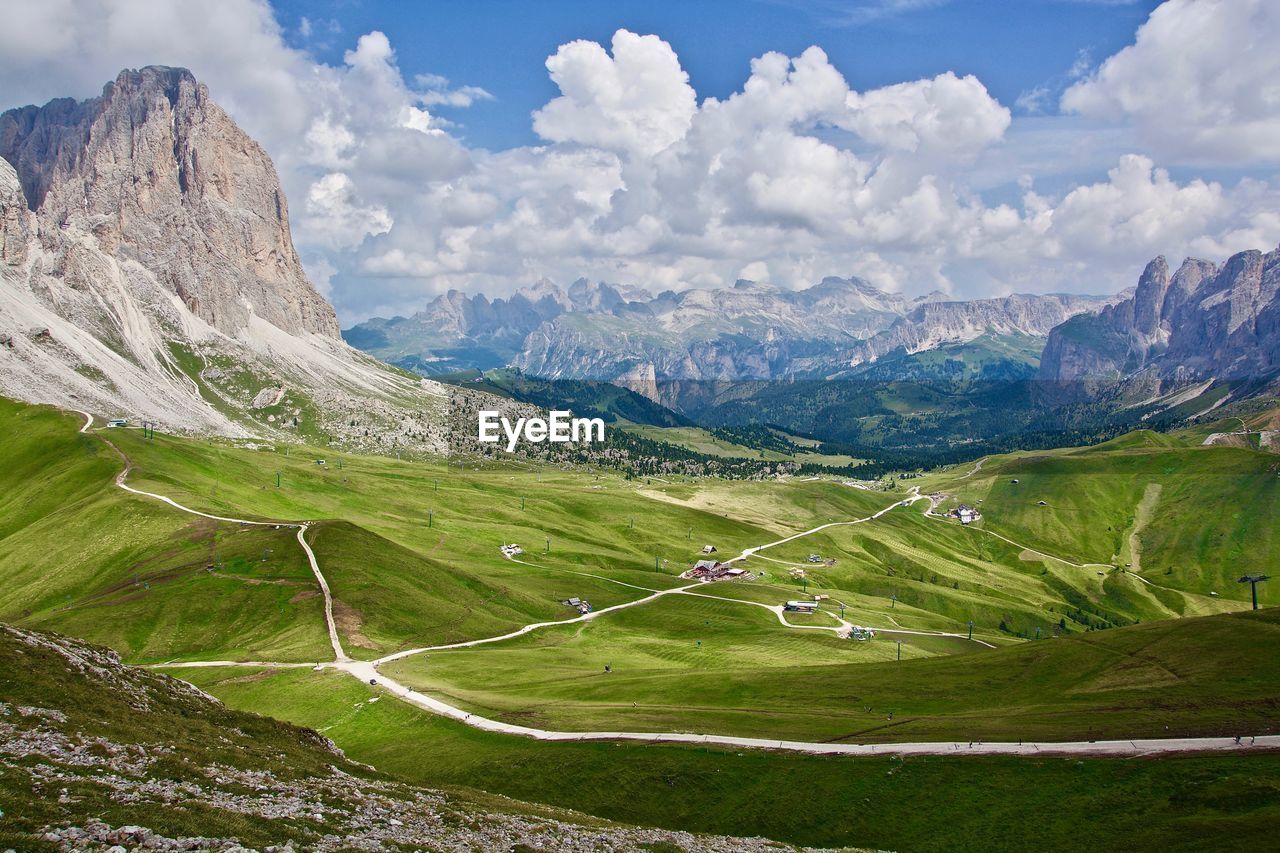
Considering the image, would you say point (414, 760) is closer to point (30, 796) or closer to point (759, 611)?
point (30, 796)

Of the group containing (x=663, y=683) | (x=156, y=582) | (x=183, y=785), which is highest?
(x=183, y=785)

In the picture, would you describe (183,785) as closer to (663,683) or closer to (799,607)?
(663,683)

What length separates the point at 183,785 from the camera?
127 ft

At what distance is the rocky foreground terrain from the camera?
32.1 meters

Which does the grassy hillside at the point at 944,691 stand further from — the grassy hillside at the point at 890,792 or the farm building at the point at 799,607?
the farm building at the point at 799,607

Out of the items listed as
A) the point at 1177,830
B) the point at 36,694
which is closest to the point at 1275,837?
the point at 1177,830

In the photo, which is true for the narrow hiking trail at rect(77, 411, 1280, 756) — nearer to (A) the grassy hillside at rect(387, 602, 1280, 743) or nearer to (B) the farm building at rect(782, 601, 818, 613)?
(A) the grassy hillside at rect(387, 602, 1280, 743)

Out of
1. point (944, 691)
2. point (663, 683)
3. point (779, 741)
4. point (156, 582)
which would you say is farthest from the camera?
point (156, 582)

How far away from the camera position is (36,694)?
1764 inches

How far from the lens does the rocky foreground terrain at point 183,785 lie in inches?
1265

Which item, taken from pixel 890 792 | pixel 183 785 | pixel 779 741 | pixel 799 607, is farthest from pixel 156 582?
pixel 799 607

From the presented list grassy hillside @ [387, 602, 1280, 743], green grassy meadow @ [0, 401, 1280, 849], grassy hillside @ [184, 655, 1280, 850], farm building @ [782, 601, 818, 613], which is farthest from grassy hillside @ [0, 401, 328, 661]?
farm building @ [782, 601, 818, 613]

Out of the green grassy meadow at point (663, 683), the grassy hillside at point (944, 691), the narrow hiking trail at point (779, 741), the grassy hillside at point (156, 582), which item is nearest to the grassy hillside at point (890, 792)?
the green grassy meadow at point (663, 683)

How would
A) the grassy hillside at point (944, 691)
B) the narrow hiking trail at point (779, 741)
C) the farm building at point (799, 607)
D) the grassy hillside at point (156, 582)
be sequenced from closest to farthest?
1. the narrow hiking trail at point (779, 741)
2. the grassy hillside at point (944, 691)
3. the grassy hillside at point (156, 582)
4. the farm building at point (799, 607)
